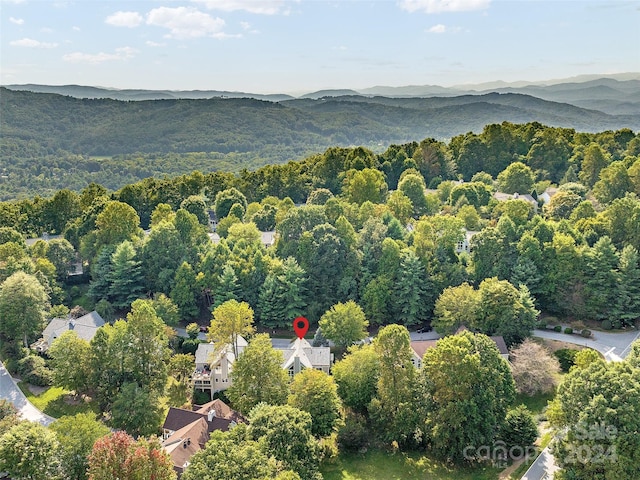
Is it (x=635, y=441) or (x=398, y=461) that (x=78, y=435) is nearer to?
(x=398, y=461)

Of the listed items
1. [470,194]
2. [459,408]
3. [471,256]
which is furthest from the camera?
[470,194]

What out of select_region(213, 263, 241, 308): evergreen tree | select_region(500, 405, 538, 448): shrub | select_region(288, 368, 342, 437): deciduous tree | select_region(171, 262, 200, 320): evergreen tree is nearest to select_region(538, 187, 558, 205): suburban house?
select_region(213, 263, 241, 308): evergreen tree

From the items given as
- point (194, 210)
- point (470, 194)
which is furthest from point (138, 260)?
point (470, 194)

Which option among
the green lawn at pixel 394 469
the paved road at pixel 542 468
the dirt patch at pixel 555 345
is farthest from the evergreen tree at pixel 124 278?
the paved road at pixel 542 468

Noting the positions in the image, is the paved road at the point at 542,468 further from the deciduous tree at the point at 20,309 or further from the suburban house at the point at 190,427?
the deciduous tree at the point at 20,309

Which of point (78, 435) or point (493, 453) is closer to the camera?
point (78, 435)

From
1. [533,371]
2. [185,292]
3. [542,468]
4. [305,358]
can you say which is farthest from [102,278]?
[542,468]
